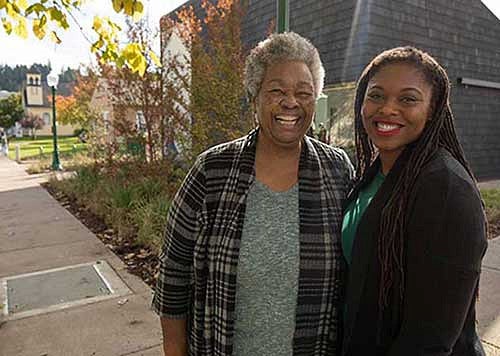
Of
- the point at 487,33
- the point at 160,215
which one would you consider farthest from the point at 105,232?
the point at 487,33

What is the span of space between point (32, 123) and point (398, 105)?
192 ft

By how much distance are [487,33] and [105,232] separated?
956 cm

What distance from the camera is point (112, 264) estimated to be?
16.3ft

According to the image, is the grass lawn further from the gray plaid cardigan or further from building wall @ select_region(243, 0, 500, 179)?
the gray plaid cardigan

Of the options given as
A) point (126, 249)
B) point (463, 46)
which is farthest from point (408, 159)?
point (463, 46)

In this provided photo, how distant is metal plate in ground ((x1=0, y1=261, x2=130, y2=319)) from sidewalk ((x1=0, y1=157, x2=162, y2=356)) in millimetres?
82

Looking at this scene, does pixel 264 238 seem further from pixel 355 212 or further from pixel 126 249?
pixel 126 249

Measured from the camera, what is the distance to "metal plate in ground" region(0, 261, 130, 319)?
392cm

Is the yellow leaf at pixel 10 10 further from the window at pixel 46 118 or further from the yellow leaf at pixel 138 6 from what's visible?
the window at pixel 46 118

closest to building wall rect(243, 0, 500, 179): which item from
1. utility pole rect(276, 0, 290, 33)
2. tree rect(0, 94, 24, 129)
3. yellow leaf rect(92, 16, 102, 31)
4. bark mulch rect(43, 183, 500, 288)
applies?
bark mulch rect(43, 183, 500, 288)

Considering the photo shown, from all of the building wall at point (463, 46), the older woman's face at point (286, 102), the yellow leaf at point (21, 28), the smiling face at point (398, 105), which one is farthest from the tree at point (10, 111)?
the smiling face at point (398, 105)

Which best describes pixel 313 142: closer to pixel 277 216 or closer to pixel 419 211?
pixel 277 216

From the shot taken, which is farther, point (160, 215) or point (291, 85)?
point (160, 215)

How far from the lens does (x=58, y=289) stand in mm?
4289
